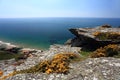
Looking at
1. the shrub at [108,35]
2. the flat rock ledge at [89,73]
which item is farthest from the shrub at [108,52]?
the shrub at [108,35]

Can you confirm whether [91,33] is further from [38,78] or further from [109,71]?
[38,78]

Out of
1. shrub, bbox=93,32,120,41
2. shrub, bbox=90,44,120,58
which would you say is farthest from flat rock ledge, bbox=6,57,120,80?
shrub, bbox=93,32,120,41

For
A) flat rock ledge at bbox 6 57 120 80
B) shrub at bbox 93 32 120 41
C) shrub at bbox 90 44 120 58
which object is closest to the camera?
flat rock ledge at bbox 6 57 120 80

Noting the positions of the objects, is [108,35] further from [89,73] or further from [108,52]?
[89,73]

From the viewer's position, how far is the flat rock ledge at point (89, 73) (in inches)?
563

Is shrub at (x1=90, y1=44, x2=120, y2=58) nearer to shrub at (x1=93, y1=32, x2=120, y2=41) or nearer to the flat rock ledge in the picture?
the flat rock ledge

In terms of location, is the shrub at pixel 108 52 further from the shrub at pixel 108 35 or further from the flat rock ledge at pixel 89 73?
the shrub at pixel 108 35

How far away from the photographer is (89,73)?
48.6 feet

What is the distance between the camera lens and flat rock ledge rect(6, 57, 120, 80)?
14.3 m

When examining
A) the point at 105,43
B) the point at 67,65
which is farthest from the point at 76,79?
the point at 105,43

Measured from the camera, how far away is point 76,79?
46.9ft

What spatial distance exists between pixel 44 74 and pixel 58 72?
117 cm

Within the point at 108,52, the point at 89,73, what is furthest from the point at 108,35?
the point at 89,73

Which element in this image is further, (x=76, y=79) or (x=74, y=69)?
(x=74, y=69)
